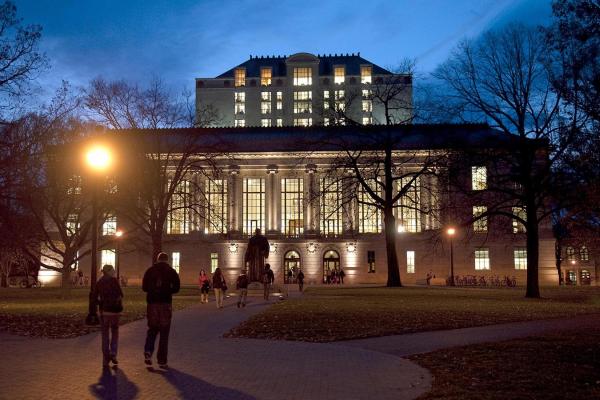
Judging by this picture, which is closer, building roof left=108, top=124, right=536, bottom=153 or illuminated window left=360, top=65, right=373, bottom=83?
building roof left=108, top=124, right=536, bottom=153

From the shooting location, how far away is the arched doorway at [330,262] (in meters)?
69.1

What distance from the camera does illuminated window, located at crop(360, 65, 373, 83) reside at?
9406 cm

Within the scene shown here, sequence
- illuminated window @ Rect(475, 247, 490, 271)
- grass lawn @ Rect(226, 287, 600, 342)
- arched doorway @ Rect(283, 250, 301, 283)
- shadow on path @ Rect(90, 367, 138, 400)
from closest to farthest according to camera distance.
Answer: shadow on path @ Rect(90, 367, 138, 400), grass lawn @ Rect(226, 287, 600, 342), illuminated window @ Rect(475, 247, 490, 271), arched doorway @ Rect(283, 250, 301, 283)

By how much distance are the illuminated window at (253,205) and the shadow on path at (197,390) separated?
194ft

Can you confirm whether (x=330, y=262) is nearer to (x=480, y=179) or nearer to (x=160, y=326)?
(x=480, y=179)

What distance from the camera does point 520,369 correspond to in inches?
441

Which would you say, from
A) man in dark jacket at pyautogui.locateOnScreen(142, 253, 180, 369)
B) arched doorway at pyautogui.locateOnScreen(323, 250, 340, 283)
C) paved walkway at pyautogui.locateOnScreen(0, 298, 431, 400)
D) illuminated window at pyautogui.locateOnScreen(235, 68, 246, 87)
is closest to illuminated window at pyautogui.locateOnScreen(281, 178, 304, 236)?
arched doorway at pyautogui.locateOnScreen(323, 250, 340, 283)

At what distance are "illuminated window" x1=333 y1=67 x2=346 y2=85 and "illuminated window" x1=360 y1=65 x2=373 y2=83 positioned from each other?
2.82 metres

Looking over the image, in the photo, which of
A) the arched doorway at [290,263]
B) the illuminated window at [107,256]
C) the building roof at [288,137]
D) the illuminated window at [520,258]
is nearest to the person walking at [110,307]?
the building roof at [288,137]

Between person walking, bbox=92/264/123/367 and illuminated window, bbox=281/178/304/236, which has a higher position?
illuminated window, bbox=281/178/304/236

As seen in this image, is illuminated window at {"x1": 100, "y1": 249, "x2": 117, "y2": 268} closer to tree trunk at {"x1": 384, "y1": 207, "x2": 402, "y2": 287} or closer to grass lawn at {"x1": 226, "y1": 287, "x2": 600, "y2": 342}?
tree trunk at {"x1": 384, "y1": 207, "x2": 402, "y2": 287}

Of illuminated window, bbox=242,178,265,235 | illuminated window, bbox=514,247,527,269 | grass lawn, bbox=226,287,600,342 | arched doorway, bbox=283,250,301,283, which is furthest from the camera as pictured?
illuminated window, bbox=242,178,265,235

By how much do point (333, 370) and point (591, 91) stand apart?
57.9 feet

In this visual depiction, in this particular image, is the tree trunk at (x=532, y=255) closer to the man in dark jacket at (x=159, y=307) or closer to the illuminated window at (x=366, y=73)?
the man in dark jacket at (x=159, y=307)
